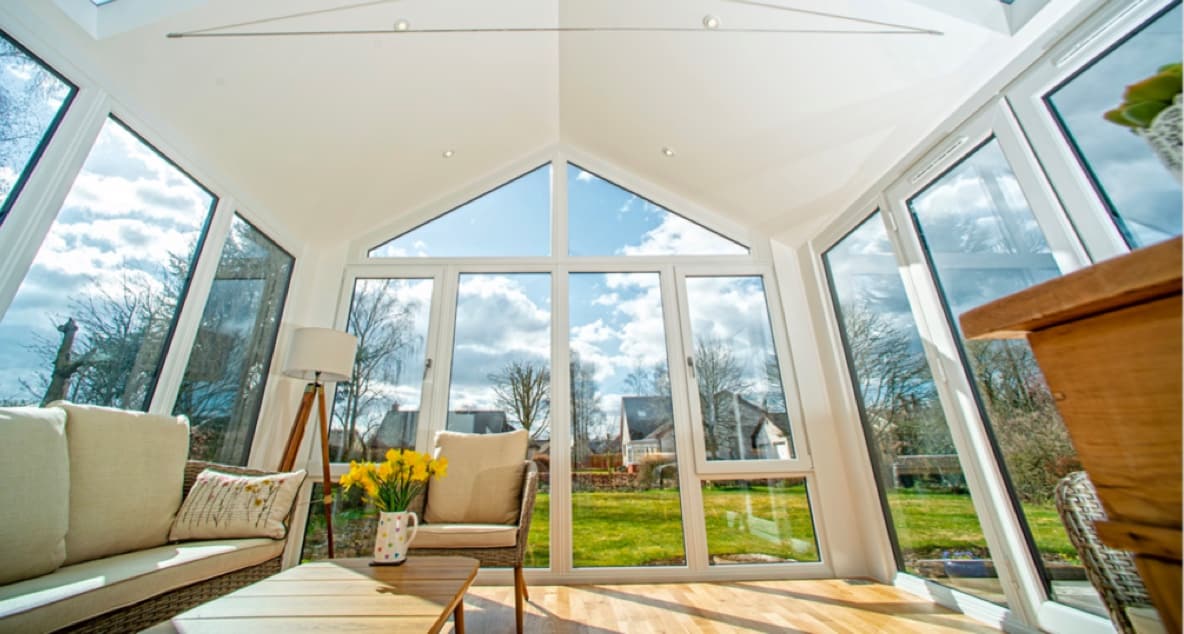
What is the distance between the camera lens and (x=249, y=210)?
3.11 m

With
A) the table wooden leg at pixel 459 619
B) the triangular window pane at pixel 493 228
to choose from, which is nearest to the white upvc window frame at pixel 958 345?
the table wooden leg at pixel 459 619

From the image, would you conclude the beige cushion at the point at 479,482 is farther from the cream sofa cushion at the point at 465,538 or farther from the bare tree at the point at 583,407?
the bare tree at the point at 583,407

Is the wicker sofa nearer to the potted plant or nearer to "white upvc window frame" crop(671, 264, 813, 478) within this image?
the potted plant

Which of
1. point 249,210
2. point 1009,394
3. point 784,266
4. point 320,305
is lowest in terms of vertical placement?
point 1009,394

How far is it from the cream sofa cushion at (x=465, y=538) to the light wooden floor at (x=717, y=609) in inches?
14.7

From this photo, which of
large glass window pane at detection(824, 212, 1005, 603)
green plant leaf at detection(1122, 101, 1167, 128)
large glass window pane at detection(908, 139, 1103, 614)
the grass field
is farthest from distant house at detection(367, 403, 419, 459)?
green plant leaf at detection(1122, 101, 1167, 128)

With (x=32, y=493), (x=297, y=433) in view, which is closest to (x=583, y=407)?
(x=297, y=433)

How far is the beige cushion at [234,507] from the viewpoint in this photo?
6.37 ft

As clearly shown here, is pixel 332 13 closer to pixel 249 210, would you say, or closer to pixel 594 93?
pixel 249 210

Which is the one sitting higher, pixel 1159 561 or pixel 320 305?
pixel 320 305

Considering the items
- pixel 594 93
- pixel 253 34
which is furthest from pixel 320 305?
pixel 594 93

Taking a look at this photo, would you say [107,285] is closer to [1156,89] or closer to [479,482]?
[479,482]

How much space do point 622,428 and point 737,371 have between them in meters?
1.00

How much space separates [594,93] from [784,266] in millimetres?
2057
